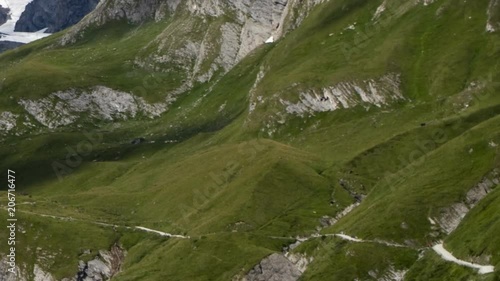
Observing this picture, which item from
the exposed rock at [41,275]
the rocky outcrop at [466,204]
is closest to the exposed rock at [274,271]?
the rocky outcrop at [466,204]

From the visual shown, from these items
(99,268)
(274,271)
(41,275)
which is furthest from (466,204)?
(41,275)

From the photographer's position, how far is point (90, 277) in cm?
19400

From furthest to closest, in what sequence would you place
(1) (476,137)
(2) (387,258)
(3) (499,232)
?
1. (1) (476,137)
2. (2) (387,258)
3. (3) (499,232)

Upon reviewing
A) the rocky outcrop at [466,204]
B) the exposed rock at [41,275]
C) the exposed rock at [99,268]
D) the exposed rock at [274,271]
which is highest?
the exposed rock at [41,275]

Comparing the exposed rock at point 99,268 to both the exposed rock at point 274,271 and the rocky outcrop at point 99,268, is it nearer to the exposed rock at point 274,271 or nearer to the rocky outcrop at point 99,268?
the rocky outcrop at point 99,268

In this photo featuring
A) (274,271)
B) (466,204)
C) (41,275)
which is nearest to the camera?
(274,271)

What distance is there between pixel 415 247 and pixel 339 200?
119 ft

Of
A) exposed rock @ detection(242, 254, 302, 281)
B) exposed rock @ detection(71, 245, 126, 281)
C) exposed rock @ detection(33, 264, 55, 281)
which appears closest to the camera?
exposed rock @ detection(242, 254, 302, 281)

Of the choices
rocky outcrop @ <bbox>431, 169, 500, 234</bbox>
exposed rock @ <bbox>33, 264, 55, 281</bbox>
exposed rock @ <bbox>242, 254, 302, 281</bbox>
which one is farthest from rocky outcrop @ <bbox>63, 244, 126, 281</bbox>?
rocky outcrop @ <bbox>431, 169, 500, 234</bbox>

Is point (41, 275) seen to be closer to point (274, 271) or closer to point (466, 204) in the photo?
point (274, 271)

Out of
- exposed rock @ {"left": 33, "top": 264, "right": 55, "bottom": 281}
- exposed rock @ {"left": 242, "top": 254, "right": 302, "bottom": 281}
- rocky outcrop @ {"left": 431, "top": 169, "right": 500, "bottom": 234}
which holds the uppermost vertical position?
exposed rock @ {"left": 33, "top": 264, "right": 55, "bottom": 281}

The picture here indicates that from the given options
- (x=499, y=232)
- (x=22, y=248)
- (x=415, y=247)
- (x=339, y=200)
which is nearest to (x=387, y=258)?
(x=415, y=247)

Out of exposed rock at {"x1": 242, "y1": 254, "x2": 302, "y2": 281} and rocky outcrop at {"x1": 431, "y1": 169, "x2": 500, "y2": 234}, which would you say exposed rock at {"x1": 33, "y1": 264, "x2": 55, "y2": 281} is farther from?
rocky outcrop at {"x1": 431, "y1": 169, "x2": 500, "y2": 234}

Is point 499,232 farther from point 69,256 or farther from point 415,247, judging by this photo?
point 69,256
